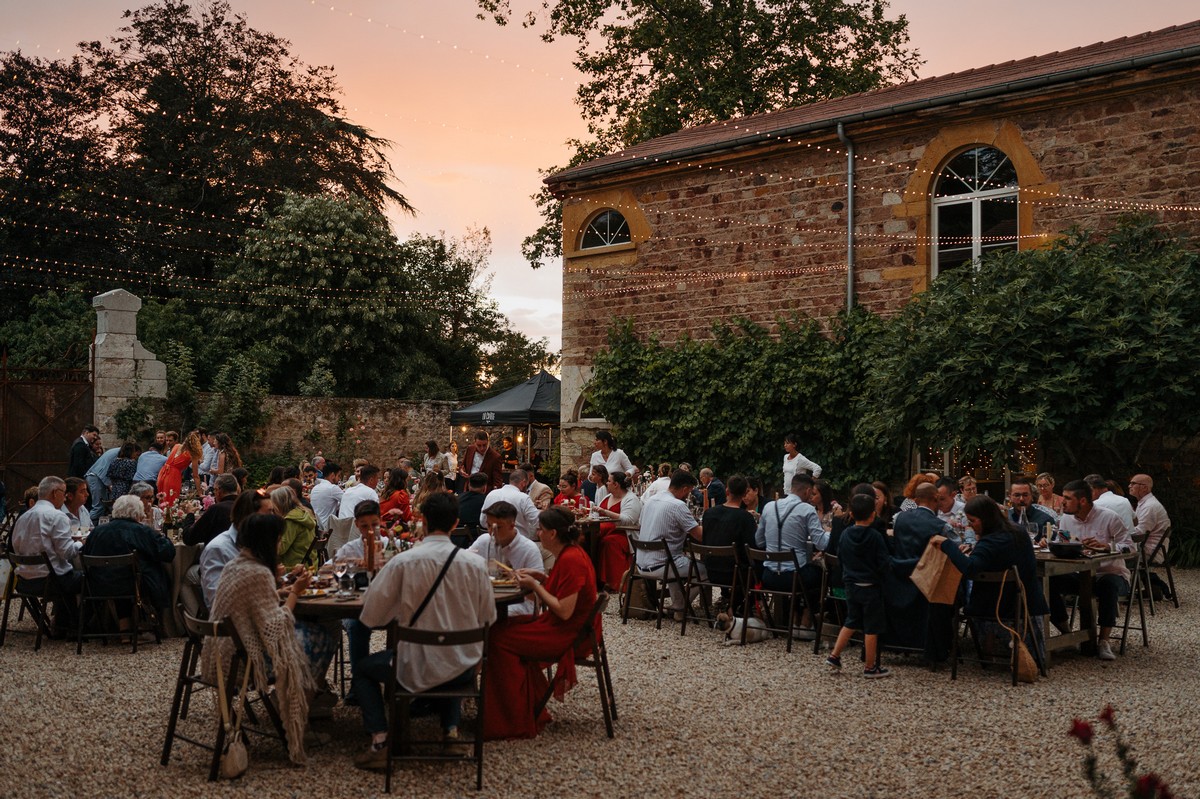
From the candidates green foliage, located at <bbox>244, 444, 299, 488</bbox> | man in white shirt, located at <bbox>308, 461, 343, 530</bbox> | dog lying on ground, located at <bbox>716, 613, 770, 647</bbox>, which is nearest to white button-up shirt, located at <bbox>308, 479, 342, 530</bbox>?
man in white shirt, located at <bbox>308, 461, 343, 530</bbox>

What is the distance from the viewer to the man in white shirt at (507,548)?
6.08 metres

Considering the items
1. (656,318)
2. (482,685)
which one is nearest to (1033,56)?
(656,318)

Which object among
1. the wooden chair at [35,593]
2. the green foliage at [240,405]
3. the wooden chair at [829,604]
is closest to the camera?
the wooden chair at [35,593]

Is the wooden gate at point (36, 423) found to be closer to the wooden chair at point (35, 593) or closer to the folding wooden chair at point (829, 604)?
the wooden chair at point (35, 593)

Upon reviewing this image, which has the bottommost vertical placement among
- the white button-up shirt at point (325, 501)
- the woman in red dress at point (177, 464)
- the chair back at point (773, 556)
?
the chair back at point (773, 556)

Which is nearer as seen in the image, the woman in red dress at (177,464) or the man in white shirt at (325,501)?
the man in white shirt at (325,501)

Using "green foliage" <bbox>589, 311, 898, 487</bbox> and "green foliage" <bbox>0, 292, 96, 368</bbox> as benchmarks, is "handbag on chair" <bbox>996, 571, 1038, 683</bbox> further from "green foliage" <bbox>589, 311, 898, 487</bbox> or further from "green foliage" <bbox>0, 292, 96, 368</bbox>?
"green foliage" <bbox>0, 292, 96, 368</bbox>

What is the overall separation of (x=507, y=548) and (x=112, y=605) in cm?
370

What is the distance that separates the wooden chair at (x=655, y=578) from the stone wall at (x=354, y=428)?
1351cm

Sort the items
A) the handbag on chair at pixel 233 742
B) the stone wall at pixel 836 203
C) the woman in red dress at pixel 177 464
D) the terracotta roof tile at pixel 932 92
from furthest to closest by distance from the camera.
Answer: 1. the terracotta roof tile at pixel 932 92
2. the stone wall at pixel 836 203
3. the woman in red dress at pixel 177 464
4. the handbag on chair at pixel 233 742

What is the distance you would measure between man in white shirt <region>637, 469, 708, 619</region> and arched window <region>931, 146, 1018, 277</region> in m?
6.14

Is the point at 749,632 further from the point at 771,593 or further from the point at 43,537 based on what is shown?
the point at 43,537

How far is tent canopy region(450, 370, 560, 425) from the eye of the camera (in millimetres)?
18125

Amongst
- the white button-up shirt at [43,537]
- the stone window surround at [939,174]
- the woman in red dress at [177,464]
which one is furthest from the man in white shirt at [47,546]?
the stone window surround at [939,174]
